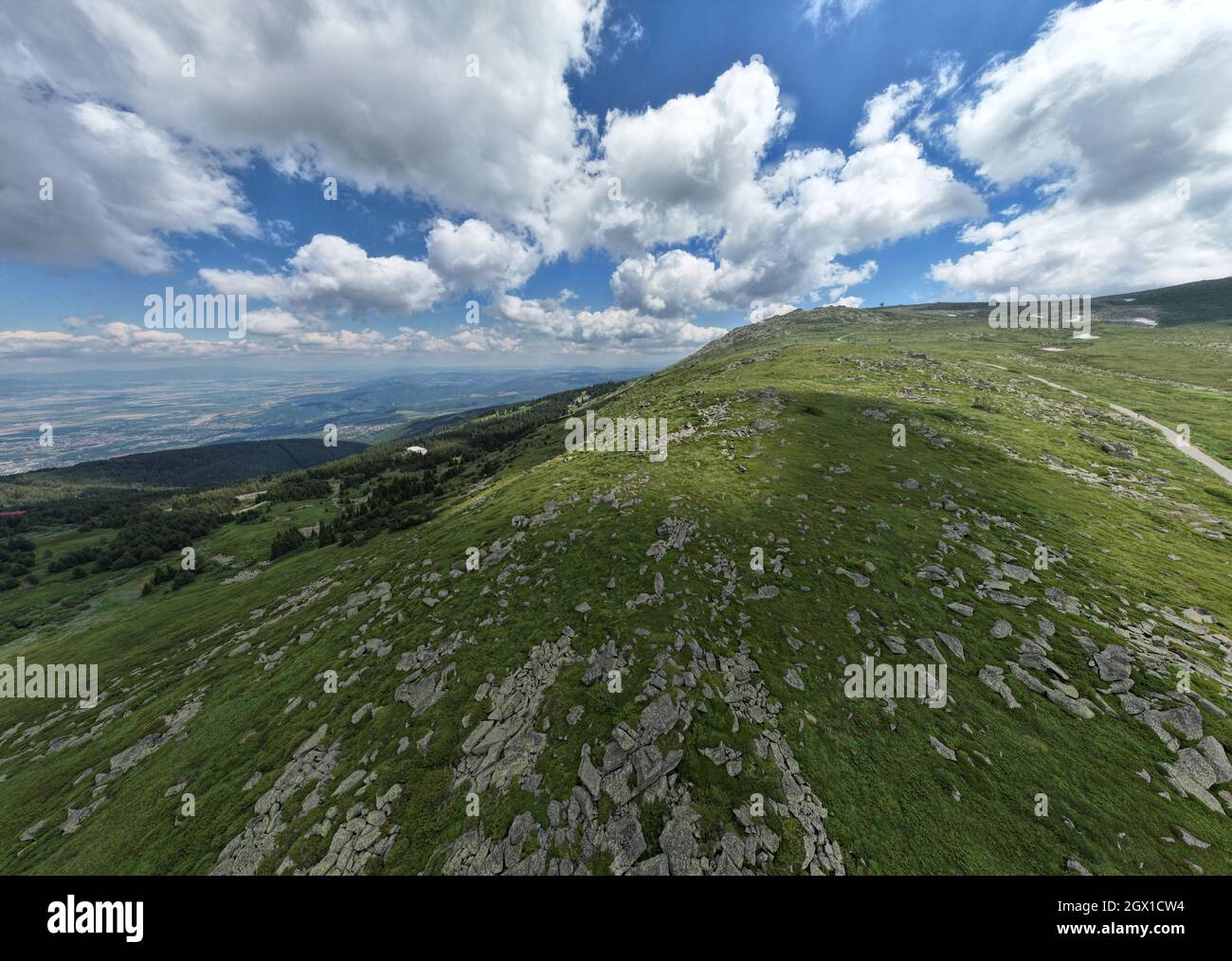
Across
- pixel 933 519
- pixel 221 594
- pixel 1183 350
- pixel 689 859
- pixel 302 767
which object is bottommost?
pixel 221 594

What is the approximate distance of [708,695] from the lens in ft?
57.1

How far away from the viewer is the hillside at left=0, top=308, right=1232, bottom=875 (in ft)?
44.1

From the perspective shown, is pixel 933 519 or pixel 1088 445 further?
pixel 1088 445

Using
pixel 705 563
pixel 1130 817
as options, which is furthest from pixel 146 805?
pixel 1130 817

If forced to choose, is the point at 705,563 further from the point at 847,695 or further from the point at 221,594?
the point at 221,594

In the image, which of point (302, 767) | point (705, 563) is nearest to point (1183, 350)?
point (705, 563)

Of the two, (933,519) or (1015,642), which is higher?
(933,519)

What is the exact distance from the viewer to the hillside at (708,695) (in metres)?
13.5

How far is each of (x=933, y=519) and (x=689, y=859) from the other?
95.5 feet

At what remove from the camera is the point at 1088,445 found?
153 ft

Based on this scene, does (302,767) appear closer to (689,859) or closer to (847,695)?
(689,859)

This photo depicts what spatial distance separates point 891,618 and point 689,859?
52.8ft

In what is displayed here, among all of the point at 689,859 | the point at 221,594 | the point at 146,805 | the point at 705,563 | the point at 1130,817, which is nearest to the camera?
the point at 689,859

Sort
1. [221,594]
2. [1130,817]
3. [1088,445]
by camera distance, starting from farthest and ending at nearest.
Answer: [221,594] → [1088,445] → [1130,817]
